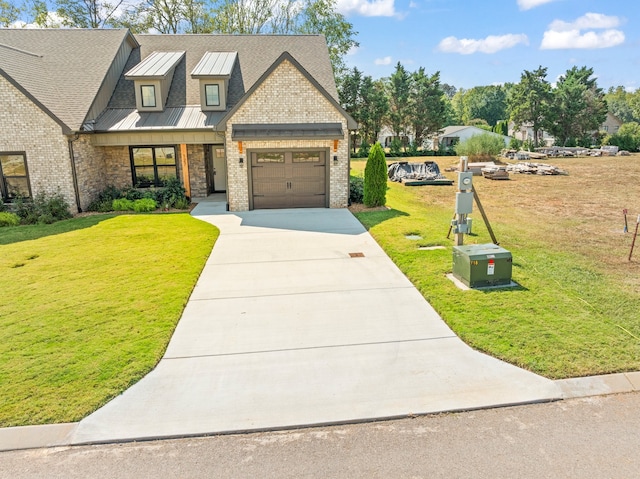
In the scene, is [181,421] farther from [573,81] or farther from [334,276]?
[573,81]

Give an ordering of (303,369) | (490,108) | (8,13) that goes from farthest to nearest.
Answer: (490,108)
(8,13)
(303,369)

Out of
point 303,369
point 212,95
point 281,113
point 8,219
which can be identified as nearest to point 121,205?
point 8,219

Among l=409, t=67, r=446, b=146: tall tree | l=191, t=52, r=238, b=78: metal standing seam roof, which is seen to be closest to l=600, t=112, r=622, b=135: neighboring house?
l=409, t=67, r=446, b=146: tall tree

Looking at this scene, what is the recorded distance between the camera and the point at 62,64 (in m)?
20.2

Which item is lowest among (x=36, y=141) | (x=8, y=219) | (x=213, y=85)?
Result: (x=8, y=219)

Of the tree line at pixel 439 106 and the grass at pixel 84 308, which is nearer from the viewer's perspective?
the grass at pixel 84 308

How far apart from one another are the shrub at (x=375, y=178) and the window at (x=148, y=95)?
9812mm

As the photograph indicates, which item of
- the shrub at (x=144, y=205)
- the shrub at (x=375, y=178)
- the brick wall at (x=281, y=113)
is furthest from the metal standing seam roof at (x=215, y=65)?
the shrub at (x=375, y=178)

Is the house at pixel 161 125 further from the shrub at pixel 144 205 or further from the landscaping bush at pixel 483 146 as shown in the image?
the landscaping bush at pixel 483 146

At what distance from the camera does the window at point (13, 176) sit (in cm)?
1666

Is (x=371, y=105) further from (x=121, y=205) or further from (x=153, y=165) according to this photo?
(x=121, y=205)

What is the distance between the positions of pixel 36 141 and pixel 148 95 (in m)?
5.05

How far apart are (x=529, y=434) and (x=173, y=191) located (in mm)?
16643

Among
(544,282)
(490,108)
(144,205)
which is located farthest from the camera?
(490,108)
